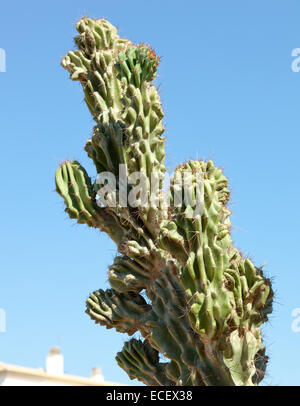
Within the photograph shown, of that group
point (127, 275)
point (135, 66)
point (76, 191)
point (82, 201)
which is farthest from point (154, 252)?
point (135, 66)

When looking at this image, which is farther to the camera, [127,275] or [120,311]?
[120,311]

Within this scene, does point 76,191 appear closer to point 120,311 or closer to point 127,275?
point 127,275

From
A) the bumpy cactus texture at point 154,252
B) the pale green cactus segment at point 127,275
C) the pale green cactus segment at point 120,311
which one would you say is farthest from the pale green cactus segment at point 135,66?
the pale green cactus segment at point 120,311

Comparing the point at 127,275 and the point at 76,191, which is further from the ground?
the point at 76,191

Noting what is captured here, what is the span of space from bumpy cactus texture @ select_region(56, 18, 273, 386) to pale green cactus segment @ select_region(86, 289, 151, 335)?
0.01m

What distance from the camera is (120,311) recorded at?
6461 mm

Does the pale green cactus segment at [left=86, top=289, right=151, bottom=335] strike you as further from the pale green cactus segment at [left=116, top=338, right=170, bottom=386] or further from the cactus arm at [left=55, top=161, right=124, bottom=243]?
the cactus arm at [left=55, top=161, right=124, bottom=243]

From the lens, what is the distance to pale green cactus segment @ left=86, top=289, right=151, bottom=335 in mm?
6398

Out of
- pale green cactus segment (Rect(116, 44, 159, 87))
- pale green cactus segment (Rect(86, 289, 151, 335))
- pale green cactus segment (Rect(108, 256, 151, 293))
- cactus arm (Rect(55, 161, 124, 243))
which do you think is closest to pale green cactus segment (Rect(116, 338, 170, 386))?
pale green cactus segment (Rect(86, 289, 151, 335))

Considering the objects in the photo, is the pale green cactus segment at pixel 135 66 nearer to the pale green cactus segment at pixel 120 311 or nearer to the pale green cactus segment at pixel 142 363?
the pale green cactus segment at pixel 120 311

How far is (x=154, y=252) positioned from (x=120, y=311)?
0.80 metres

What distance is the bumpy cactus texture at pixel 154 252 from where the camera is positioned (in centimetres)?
518
